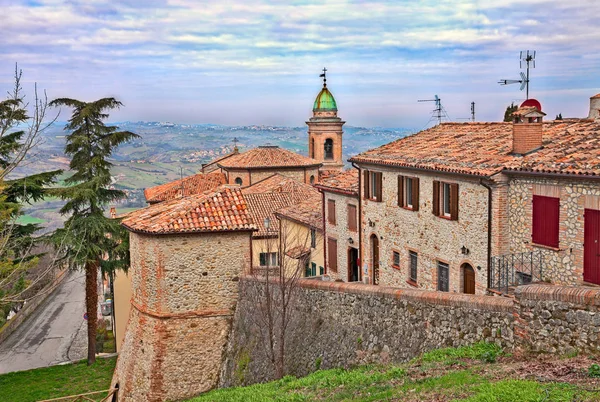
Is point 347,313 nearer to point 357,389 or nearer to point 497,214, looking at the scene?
point 357,389

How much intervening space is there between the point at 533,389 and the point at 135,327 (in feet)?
47.2

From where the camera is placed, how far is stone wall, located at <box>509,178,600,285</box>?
1376 centimetres

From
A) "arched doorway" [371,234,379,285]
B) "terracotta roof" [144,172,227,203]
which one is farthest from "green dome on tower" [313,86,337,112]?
"arched doorway" [371,234,379,285]

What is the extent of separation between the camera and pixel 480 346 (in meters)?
10.8

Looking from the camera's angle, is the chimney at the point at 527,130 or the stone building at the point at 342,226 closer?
the chimney at the point at 527,130

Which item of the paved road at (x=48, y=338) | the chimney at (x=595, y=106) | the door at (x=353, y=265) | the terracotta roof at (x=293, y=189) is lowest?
the paved road at (x=48, y=338)

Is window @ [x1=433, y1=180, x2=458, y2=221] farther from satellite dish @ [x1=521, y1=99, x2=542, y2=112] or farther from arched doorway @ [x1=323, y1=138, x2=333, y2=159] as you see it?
arched doorway @ [x1=323, y1=138, x2=333, y2=159]

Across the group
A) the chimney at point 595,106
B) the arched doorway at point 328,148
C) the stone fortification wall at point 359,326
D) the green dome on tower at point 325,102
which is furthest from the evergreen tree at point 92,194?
the arched doorway at point 328,148

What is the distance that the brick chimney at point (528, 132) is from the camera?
16.1 meters

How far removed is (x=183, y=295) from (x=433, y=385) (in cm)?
1073

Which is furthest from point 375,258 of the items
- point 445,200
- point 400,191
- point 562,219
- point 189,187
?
point 189,187

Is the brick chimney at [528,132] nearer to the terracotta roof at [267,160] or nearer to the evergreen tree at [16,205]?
the evergreen tree at [16,205]

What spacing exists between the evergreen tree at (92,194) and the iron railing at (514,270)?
19.2 metres

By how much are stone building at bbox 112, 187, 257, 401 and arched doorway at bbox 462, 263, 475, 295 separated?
6.78 metres
